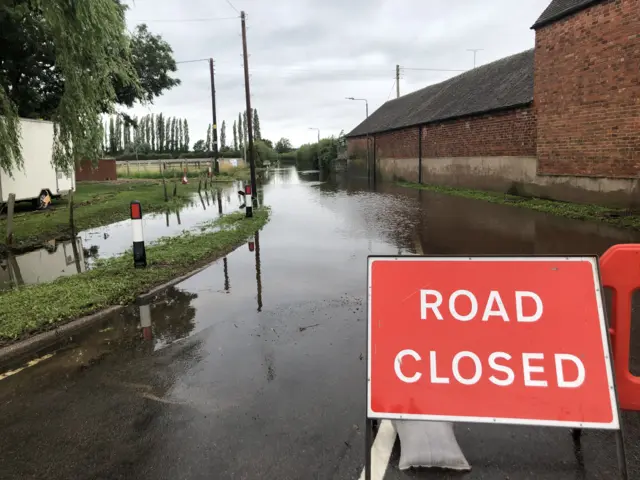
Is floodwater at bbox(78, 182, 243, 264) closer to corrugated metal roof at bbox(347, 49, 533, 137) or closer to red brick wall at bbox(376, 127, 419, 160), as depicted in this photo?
corrugated metal roof at bbox(347, 49, 533, 137)

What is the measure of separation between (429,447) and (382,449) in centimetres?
29

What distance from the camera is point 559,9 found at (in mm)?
15195

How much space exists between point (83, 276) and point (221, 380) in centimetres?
421

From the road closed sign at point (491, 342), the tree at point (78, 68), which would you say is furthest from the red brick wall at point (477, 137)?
the road closed sign at point (491, 342)

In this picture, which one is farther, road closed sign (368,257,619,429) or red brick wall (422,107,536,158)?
red brick wall (422,107,536,158)

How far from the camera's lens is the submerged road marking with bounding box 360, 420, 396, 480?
8.56 feet

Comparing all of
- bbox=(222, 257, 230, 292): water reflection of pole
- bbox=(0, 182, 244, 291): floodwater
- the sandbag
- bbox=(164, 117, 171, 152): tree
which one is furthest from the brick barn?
bbox=(164, 117, 171, 152): tree

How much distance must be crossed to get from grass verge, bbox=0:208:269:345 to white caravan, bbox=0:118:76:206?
8.02 metres

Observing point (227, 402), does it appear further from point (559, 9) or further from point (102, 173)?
point (102, 173)


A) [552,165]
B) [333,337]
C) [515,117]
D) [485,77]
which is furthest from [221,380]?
[485,77]

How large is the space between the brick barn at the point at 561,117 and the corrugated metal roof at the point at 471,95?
10cm

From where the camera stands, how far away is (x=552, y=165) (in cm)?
1617

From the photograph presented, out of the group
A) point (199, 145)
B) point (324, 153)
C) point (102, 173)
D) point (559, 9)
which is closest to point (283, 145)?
point (199, 145)

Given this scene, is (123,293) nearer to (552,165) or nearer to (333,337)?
(333,337)
